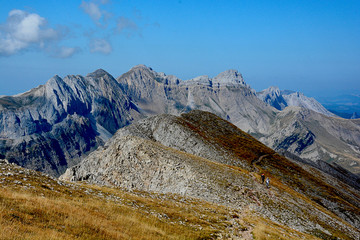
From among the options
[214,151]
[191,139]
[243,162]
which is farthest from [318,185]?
[191,139]

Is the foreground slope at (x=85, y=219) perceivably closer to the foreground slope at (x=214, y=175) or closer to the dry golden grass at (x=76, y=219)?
the dry golden grass at (x=76, y=219)

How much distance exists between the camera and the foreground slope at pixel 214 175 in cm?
4794

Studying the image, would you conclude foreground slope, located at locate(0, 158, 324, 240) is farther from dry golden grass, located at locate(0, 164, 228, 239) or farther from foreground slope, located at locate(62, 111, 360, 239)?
foreground slope, located at locate(62, 111, 360, 239)

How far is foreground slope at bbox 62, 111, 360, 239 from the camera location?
4794 centimetres

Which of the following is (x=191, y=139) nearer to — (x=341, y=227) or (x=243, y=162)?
(x=243, y=162)

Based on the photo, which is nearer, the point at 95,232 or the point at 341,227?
the point at 95,232

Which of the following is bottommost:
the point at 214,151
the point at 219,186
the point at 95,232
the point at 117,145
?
the point at 95,232

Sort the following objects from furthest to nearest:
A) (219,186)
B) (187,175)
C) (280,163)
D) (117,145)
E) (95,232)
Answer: (280,163)
(117,145)
(187,175)
(219,186)
(95,232)

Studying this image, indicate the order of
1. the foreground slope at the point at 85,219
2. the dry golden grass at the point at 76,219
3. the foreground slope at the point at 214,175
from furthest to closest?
1. the foreground slope at the point at 214,175
2. the foreground slope at the point at 85,219
3. the dry golden grass at the point at 76,219

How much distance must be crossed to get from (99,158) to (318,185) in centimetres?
7374

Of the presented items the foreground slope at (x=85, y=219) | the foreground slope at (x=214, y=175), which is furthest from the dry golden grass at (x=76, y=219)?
the foreground slope at (x=214, y=175)

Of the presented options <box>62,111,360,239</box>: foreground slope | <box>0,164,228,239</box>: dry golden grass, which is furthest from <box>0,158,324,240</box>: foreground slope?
<box>62,111,360,239</box>: foreground slope

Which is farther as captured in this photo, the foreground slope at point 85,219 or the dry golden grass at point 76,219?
the foreground slope at point 85,219

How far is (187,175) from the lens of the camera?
2202 inches
